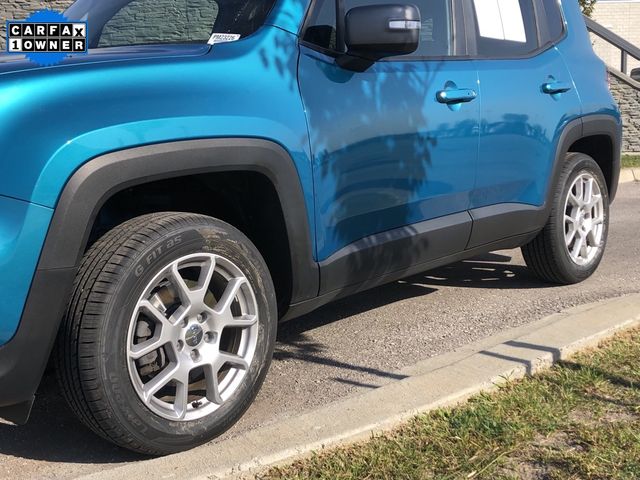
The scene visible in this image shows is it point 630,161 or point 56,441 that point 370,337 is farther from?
point 630,161

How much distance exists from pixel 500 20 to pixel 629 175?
256 inches

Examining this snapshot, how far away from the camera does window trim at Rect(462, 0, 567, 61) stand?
434 centimetres

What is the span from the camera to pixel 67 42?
131 inches

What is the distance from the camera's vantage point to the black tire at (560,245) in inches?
196

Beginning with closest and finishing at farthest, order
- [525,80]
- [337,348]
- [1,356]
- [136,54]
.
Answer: [1,356] < [136,54] < [337,348] < [525,80]

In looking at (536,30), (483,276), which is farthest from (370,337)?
(536,30)

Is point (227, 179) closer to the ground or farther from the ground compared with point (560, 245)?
farther from the ground

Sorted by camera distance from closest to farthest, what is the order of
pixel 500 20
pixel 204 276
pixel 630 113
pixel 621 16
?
pixel 204 276 → pixel 500 20 → pixel 630 113 → pixel 621 16

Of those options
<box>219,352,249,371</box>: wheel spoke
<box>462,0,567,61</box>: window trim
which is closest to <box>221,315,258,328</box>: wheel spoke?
<box>219,352,249,371</box>: wheel spoke

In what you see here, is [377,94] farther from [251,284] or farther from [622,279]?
[622,279]

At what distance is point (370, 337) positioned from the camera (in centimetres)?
430

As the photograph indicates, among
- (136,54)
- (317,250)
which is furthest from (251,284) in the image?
(136,54)

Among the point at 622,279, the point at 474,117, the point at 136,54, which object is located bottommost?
the point at 622,279

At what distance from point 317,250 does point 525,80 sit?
1.81 metres
